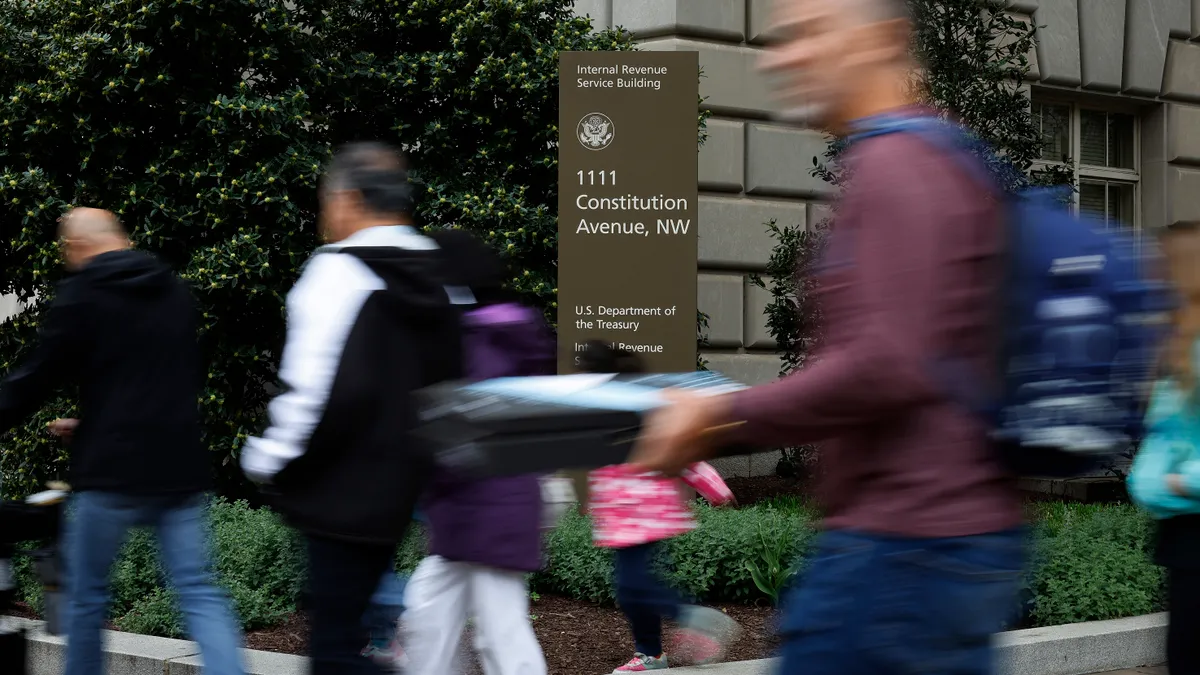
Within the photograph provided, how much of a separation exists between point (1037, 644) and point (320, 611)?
12.5 ft

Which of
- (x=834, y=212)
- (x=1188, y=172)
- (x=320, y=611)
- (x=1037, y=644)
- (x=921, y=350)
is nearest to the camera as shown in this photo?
(x=921, y=350)

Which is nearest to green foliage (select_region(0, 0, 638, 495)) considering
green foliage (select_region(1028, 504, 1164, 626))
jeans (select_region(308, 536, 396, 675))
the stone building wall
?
the stone building wall

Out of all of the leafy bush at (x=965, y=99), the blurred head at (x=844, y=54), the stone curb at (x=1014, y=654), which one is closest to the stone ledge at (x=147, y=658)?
the stone curb at (x=1014, y=654)

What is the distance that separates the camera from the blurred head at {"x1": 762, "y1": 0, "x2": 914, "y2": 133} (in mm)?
1975

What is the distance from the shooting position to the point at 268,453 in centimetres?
327

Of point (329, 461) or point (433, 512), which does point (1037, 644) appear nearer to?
point (433, 512)

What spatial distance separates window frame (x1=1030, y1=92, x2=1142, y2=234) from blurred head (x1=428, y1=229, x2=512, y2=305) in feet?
40.3

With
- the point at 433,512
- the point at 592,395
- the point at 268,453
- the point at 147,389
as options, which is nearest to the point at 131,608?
the point at 147,389

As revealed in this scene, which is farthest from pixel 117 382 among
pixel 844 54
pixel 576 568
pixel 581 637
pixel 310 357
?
pixel 576 568

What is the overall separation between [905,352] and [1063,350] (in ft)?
0.72

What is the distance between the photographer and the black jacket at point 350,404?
10.6 ft

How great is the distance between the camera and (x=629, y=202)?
917cm

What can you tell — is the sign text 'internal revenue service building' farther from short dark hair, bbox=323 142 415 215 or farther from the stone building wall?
short dark hair, bbox=323 142 415 215

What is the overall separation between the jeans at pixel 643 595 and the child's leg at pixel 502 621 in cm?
127
